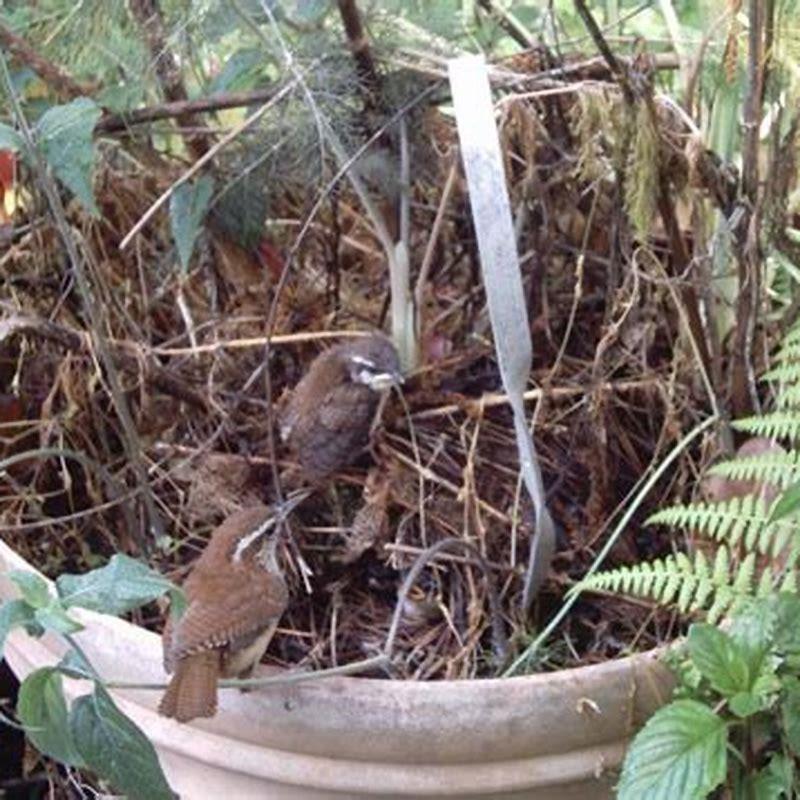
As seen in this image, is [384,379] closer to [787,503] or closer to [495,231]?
[495,231]

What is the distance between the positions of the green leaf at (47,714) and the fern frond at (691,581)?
33 cm

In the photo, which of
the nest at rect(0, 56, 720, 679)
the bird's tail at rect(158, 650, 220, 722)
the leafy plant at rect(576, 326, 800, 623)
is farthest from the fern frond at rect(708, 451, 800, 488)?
the bird's tail at rect(158, 650, 220, 722)

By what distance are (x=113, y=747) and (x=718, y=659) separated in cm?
35

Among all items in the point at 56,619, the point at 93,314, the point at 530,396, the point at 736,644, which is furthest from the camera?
the point at 530,396

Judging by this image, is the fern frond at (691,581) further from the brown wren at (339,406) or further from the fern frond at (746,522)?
the brown wren at (339,406)

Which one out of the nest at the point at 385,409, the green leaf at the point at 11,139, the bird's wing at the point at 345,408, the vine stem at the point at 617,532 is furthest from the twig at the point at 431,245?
the green leaf at the point at 11,139

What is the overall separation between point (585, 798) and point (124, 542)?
16.0 inches

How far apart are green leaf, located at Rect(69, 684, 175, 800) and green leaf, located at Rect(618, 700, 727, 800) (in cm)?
27

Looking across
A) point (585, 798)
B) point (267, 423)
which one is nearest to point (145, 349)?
point (267, 423)

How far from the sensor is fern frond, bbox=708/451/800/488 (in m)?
1.06

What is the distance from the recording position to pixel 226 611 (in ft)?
3.37

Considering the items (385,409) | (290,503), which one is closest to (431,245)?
(385,409)

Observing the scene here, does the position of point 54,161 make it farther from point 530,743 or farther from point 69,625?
point 530,743

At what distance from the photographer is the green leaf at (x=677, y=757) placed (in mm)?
939
